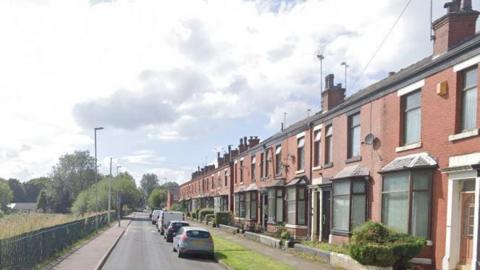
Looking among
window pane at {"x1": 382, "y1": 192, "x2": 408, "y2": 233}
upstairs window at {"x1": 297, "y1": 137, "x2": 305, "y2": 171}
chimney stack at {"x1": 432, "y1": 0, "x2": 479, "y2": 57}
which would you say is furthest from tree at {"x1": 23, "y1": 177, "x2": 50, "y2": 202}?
chimney stack at {"x1": 432, "y1": 0, "x2": 479, "y2": 57}

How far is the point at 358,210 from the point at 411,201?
4876 mm

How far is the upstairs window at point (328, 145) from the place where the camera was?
2517 centimetres

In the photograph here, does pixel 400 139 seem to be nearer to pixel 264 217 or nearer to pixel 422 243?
pixel 422 243

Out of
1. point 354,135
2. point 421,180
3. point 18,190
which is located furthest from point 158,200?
point 421,180

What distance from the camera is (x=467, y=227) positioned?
47.6 ft

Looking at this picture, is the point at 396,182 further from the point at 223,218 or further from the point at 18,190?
the point at 18,190

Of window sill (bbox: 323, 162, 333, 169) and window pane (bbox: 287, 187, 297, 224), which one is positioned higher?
window sill (bbox: 323, 162, 333, 169)

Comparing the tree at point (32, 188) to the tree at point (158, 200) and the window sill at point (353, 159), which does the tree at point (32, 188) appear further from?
the window sill at point (353, 159)

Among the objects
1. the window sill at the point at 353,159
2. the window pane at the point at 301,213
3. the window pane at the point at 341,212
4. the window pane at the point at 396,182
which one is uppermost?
the window sill at the point at 353,159

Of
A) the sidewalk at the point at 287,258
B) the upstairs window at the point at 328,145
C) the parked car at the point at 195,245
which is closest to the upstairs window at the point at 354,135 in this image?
the upstairs window at the point at 328,145

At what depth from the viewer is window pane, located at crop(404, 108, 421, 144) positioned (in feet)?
56.5

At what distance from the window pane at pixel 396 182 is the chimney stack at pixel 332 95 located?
8.74 m

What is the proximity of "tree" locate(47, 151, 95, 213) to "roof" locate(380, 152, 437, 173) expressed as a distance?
116286mm

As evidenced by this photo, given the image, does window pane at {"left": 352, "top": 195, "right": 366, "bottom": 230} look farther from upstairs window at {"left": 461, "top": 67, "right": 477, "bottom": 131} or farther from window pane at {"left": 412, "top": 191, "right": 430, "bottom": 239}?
upstairs window at {"left": 461, "top": 67, "right": 477, "bottom": 131}
